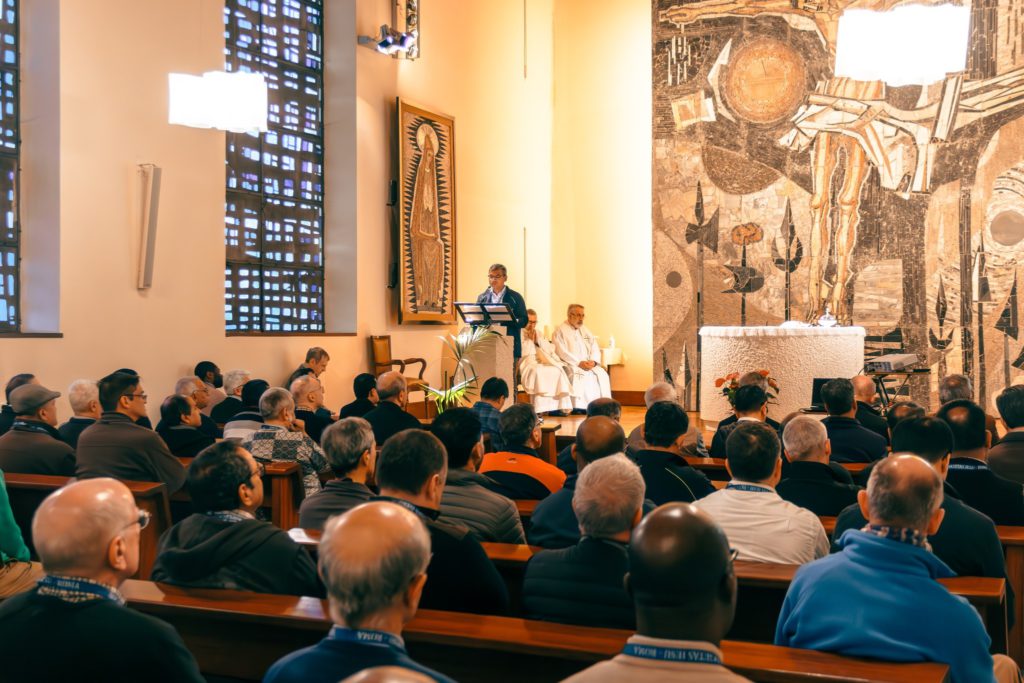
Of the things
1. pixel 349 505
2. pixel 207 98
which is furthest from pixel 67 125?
pixel 349 505

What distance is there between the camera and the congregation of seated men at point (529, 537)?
1.65 meters

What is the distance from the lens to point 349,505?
369 centimetres

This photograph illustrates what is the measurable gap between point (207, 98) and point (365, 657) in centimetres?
669

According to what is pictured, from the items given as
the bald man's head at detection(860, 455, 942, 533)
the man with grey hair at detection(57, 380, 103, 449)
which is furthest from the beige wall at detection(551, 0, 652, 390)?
the bald man's head at detection(860, 455, 942, 533)

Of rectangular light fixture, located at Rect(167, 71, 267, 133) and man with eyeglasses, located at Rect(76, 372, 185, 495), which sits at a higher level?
rectangular light fixture, located at Rect(167, 71, 267, 133)

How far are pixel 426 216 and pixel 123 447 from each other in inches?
290

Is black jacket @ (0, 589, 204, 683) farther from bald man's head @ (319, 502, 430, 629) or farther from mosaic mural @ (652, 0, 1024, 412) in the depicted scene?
mosaic mural @ (652, 0, 1024, 412)

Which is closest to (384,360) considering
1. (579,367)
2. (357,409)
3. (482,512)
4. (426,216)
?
(426,216)

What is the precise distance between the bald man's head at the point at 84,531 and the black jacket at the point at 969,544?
2187 mm

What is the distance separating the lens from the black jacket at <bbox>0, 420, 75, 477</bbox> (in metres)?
5.22

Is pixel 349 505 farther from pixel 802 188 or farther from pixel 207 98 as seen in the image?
pixel 802 188

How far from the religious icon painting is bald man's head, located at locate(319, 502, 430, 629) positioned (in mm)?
10028

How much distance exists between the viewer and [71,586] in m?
2.07

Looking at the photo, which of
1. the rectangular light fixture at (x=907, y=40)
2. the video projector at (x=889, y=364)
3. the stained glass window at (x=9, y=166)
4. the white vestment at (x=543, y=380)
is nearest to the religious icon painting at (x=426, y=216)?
the white vestment at (x=543, y=380)
